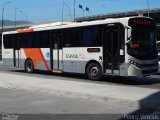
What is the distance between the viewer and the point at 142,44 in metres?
16.8

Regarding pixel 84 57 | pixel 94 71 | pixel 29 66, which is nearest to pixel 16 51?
pixel 29 66

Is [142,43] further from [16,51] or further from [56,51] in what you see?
[16,51]

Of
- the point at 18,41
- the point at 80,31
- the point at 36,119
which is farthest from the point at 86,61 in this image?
the point at 36,119

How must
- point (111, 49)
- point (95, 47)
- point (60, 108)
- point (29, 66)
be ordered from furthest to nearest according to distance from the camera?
point (29, 66) < point (95, 47) < point (111, 49) < point (60, 108)

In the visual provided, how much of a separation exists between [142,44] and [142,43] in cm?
4

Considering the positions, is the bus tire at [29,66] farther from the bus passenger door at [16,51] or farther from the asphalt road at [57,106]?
the asphalt road at [57,106]

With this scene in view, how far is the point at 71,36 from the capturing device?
1983 centimetres

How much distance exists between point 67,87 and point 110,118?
5.17 metres

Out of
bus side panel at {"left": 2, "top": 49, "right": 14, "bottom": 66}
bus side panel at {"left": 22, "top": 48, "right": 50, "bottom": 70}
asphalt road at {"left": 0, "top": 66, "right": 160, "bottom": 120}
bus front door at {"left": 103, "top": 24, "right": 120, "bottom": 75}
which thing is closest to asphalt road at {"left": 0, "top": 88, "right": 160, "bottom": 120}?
asphalt road at {"left": 0, "top": 66, "right": 160, "bottom": 120}

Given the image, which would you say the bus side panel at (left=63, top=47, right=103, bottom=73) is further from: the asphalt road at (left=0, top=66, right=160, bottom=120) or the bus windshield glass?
the asphalt road at (left=0, top=66, right=160, bottom=120)

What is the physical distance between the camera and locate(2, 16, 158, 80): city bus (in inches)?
649

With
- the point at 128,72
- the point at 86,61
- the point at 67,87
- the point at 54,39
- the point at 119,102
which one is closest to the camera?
the point at 119,102

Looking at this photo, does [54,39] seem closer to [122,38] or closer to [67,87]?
[122,38]

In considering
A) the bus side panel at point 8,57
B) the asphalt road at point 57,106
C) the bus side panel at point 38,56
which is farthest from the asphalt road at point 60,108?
the bus side panel at point 8,57
